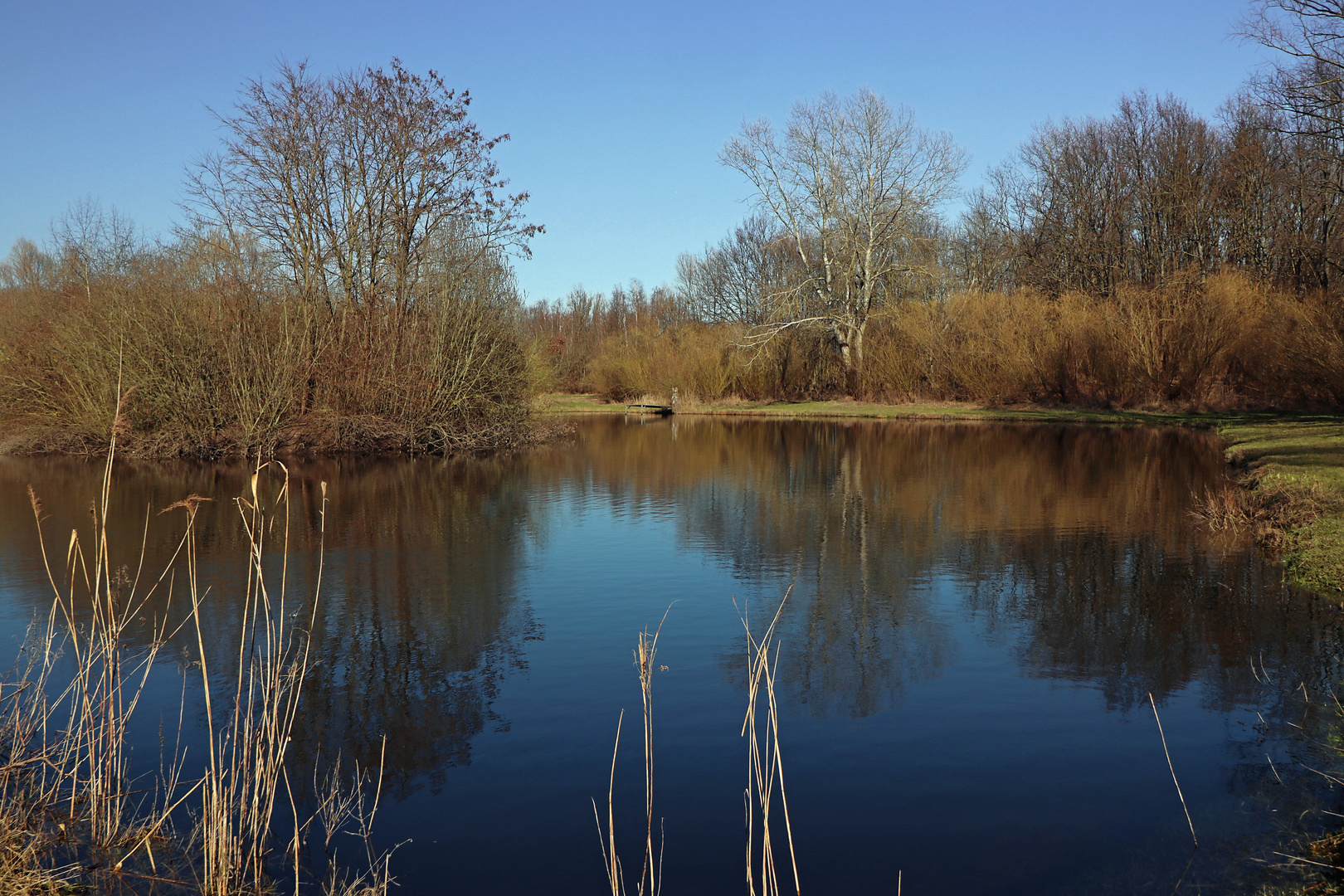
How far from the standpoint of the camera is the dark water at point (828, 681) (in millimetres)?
4059

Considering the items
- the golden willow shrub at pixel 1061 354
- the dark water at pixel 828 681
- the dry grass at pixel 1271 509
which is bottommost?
the dark water at pixel 828 681

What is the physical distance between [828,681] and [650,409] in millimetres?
38632

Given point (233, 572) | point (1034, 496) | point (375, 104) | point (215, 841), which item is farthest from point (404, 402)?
point (215, 841)

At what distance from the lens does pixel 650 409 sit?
44.5 meters

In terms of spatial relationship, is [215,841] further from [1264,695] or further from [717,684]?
[1264,695]

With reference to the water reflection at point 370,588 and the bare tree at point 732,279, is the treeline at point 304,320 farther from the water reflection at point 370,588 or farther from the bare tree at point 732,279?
Result: the bare tree at point 732,279

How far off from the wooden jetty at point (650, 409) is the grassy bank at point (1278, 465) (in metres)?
8.71

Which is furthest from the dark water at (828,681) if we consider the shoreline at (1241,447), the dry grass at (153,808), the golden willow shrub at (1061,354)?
the golden willow shrub at (1061,354)

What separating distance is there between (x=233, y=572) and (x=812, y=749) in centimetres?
683

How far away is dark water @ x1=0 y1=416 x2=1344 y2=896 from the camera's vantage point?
4059 millimetres

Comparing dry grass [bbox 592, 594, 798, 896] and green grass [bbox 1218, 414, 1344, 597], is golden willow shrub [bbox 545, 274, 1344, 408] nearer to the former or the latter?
green grass [bbox 1218, 414, 1344, 597]

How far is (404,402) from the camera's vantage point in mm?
22547

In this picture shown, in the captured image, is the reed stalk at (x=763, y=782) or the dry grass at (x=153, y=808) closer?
the reed stalk at (x=763, y=782)

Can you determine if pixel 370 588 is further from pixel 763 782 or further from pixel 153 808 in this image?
pixel 763 782
